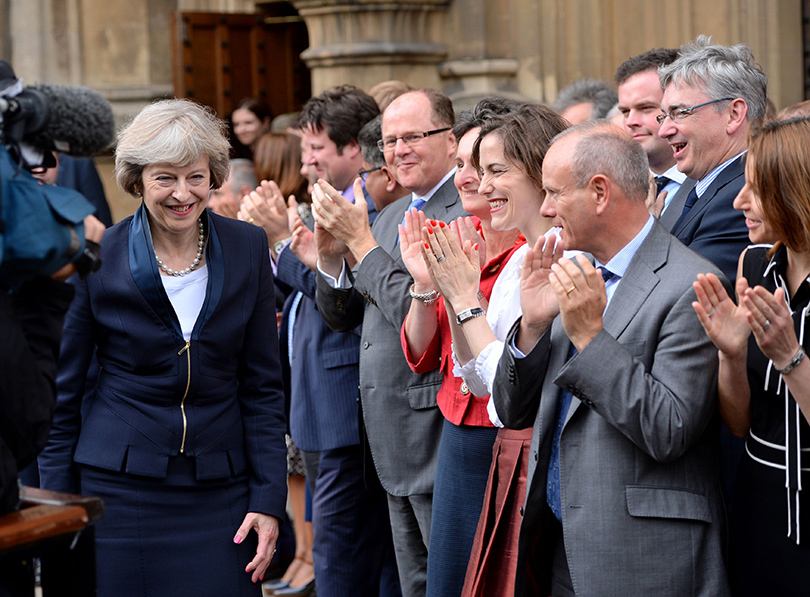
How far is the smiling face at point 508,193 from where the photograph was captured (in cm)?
323

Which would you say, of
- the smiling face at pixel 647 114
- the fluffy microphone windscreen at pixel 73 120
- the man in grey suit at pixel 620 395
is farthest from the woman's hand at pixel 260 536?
the smiling face at pixel 647 114

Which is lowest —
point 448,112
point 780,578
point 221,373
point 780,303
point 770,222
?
point 780,578

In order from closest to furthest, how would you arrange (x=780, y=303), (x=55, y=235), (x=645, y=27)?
(x=55, y=235)
(x=780, y=303)
(x=645, y=27)

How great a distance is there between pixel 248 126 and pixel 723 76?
16.7ft

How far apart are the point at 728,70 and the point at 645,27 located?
3.31 meters

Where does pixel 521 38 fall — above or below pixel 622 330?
above

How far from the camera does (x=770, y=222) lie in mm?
2600

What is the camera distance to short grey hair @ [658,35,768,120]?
3807 millimetres

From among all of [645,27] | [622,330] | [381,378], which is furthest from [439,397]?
[645,27]

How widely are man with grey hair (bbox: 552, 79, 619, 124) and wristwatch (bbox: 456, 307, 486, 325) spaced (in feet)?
8.88

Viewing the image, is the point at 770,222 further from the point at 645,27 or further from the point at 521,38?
the point at 521,38

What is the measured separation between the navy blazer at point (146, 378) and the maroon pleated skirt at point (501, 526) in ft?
2.04

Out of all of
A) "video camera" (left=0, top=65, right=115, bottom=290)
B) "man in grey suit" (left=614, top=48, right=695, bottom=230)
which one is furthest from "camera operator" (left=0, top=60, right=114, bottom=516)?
"man in grey suit" (left=614, top=48, right=695, bottom=230)

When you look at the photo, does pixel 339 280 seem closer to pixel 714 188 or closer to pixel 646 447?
pixel 714 188
